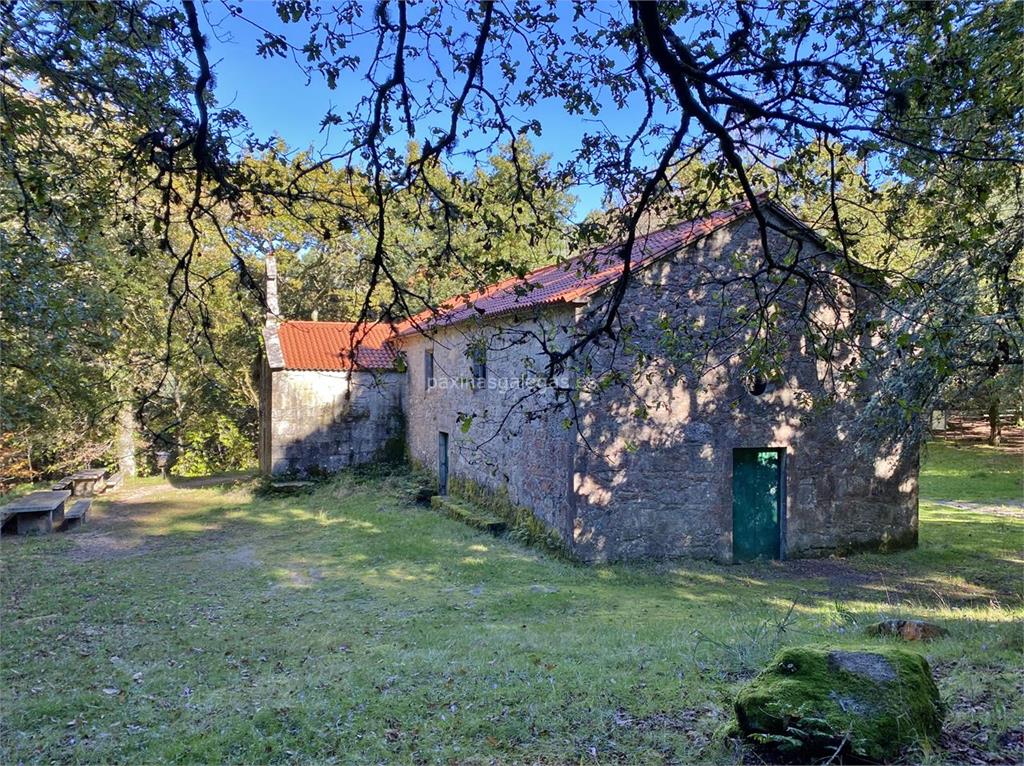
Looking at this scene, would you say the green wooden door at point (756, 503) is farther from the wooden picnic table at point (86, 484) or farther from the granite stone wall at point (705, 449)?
the wooden picnic table at point (86, 484)

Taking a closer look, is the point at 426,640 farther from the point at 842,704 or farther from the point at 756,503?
the point at 756,503

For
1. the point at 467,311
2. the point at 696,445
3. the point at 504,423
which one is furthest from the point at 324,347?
the point at 696,445

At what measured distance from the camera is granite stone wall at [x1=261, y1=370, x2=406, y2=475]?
1895 cm

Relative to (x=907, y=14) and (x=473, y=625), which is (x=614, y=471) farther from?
(x=907, y=14)

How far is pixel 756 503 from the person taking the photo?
11797 mm

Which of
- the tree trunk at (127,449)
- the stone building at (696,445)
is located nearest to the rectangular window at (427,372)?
the stone building at (696,445)

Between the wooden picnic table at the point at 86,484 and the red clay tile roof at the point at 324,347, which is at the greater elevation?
the red clay tile roof at the point at 324,347

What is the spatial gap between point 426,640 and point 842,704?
4.51 meters

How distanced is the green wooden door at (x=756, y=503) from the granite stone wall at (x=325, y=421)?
34.7ft

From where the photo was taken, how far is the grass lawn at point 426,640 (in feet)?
14.5

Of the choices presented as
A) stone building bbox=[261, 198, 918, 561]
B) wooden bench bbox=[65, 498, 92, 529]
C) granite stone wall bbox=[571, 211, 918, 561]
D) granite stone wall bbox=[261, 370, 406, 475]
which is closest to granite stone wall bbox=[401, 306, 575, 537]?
stone building bbox=[261, 198, 918, 561]

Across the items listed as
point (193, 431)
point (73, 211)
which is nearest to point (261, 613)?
point (73, 211)

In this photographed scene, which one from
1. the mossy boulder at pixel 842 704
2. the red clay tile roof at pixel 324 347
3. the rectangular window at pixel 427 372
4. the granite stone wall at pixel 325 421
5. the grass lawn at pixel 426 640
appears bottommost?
the grass lawn at pixel 426 640

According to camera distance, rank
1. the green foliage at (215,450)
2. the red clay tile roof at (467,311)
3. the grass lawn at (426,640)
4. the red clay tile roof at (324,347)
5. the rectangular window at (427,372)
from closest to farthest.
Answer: the grass lawn at (426,640)
the red clay tile roof at (467,311)
the rectangular window at (427,372)
the red clay tile roof at (324,347)
the green foliage at (215,450)
